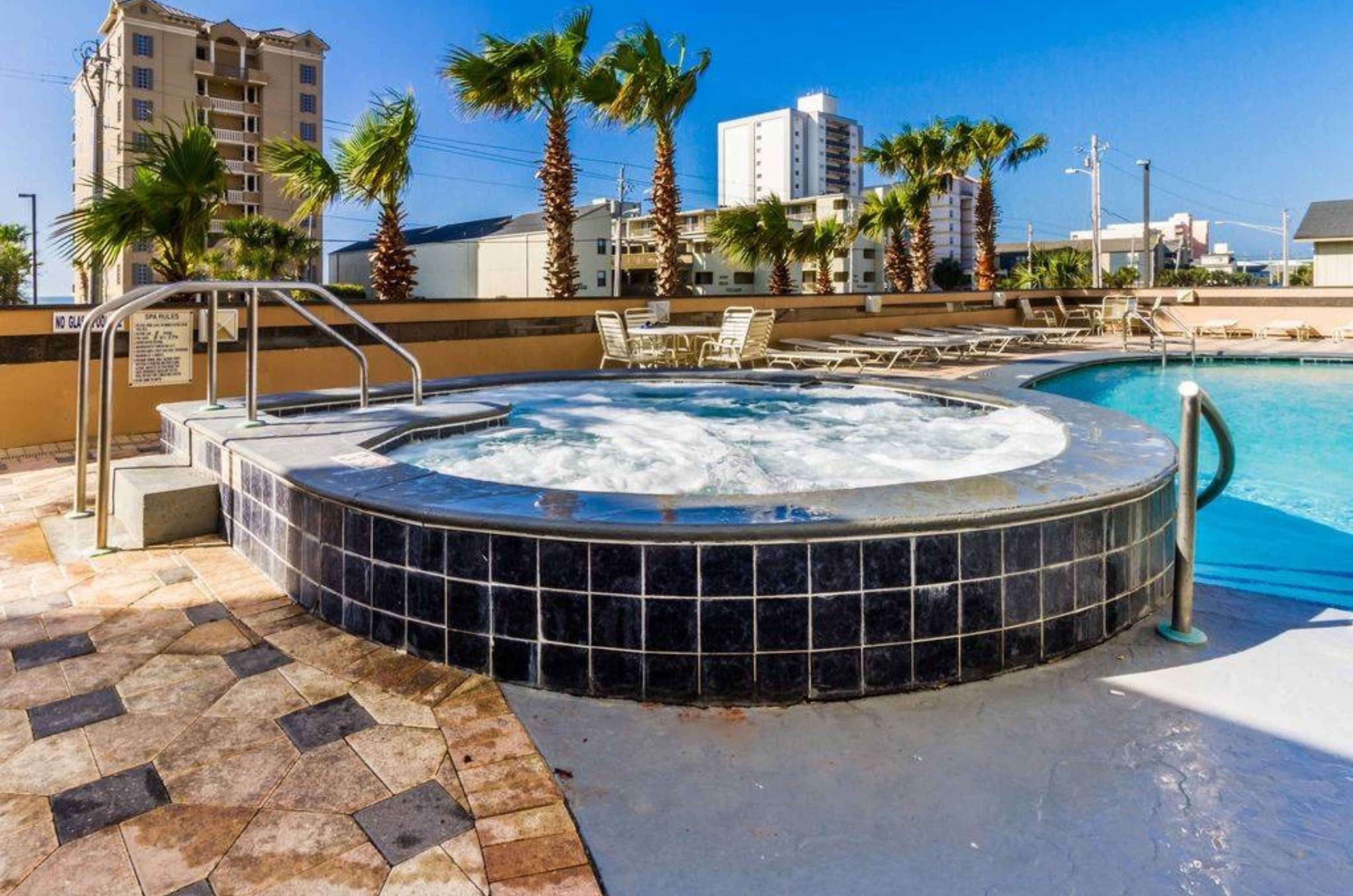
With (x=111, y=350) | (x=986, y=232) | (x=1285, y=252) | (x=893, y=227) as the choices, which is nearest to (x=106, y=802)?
(x=111, y=350)

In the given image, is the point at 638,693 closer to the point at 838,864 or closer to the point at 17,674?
the point at 838,864

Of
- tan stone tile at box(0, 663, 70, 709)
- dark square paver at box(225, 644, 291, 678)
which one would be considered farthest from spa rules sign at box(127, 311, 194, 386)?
dark square paver at box(225, 644, 291, 678)

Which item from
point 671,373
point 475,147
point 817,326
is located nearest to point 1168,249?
point 475,147

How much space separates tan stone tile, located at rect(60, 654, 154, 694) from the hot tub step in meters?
1.23

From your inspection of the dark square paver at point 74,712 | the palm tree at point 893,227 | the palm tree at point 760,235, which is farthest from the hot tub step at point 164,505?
the palm tree at point 893,227

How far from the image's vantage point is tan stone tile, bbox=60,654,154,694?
2.34 metres

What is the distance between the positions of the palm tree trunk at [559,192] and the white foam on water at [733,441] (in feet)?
18.0

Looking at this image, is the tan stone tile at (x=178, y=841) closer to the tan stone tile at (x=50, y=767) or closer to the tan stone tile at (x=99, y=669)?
the tan stone tile at (x=50, y=767)

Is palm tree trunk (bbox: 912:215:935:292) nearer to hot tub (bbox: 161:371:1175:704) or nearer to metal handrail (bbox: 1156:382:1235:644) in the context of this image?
hot tub (bbox: 161:371:1175:704)

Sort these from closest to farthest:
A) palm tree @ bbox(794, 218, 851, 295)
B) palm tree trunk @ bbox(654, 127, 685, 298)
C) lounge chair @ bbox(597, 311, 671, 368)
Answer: lounge chair @ bbox(597, 311, 671, 368) → palm tree trunk @ bbox(654, 127, 685, 298) → palm tree @ bbox(794, 218, 851, 295)

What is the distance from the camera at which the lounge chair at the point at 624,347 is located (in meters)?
9.81

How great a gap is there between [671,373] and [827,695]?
577 cm

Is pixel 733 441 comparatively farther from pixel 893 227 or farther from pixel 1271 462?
pixel 893 227

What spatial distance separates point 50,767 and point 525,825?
114 cm
